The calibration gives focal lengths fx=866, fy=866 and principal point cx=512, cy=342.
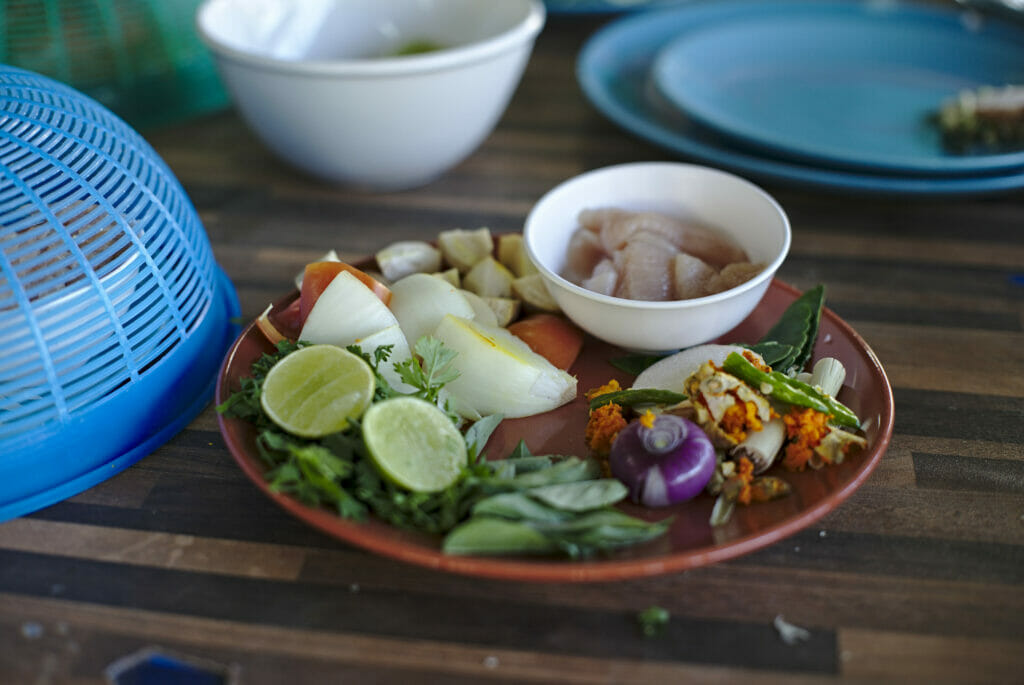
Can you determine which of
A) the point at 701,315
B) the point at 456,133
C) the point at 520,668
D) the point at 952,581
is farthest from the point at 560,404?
the point at 456,133

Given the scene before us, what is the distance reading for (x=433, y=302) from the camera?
4.19 feet

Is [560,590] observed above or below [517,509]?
below

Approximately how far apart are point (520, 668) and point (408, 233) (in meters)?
1.05

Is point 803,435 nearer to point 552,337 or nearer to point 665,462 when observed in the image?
point 665,462

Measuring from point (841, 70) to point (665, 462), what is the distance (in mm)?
1588

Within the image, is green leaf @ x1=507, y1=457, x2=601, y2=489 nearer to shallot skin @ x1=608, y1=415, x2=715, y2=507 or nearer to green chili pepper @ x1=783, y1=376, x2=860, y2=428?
Result: shallot skin @ x1=608, y1=415, x2=715, y2=507

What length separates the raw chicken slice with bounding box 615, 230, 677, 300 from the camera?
50.7 inches

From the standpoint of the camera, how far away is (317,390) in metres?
1.10

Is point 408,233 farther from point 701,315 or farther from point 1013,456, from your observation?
point 1013,456

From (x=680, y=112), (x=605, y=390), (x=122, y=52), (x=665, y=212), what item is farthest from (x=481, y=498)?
(x=122, y=52)

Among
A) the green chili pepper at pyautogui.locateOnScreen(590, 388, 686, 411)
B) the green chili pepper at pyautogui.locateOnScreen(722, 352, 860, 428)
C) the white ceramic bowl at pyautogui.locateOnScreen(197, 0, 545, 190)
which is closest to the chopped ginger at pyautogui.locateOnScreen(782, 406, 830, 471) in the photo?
the green chili pepper at pyautogui.locateOnScreen(722, 352, 860, 428)

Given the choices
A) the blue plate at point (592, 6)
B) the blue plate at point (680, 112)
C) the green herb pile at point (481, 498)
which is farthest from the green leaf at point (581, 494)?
the blue plate at point (592, 6)

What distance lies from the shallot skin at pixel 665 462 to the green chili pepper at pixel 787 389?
10cm

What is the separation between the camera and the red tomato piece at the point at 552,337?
1.30m
